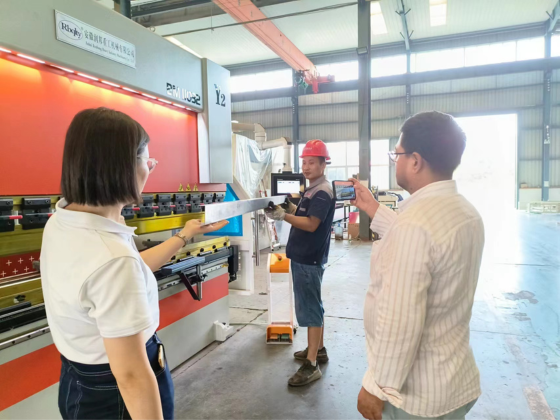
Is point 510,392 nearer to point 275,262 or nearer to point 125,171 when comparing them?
point 275,262

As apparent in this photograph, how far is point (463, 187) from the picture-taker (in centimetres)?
1361

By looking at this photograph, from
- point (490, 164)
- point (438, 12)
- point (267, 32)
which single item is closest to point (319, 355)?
point (267, 32)

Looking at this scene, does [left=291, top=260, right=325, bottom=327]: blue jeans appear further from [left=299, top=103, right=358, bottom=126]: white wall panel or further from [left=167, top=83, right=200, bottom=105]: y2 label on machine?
[left=299, top=103, right=358, bottom=126]: white wall panel

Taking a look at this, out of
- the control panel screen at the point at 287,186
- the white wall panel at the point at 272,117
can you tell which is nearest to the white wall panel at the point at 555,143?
the white wall panel at the point at 272,117

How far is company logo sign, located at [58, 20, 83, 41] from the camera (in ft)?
4.65

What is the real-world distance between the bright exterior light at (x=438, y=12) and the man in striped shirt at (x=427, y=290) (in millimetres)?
9226

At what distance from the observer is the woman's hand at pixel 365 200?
4.99 ft

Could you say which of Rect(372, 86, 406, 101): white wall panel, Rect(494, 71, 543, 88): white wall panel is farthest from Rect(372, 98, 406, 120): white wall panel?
Rect(494, 71, 543, 88): white wall panel

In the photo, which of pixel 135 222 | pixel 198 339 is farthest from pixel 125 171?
pixel 198 339

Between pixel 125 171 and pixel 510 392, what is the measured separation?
237 cm

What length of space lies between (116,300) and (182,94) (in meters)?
1.73

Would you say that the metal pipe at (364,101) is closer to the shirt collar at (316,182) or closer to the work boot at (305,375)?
the shirt collar at (316,182)

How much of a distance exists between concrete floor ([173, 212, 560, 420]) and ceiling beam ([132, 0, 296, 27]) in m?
5.41

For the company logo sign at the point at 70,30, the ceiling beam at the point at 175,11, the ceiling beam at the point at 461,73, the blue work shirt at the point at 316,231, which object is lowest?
the blue work shirt at the point at 316,231
